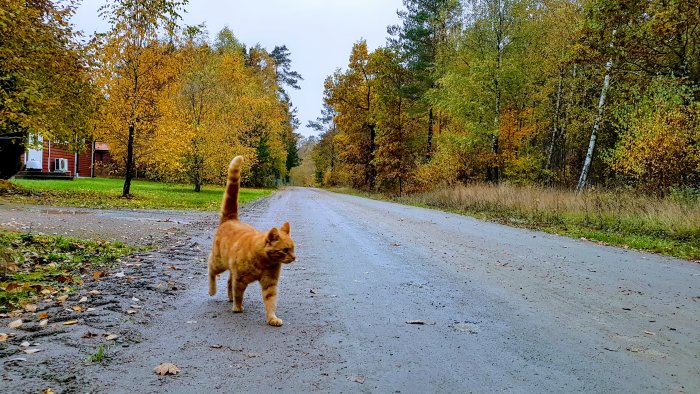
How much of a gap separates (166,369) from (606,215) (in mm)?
15192

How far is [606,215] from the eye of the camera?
15.0m

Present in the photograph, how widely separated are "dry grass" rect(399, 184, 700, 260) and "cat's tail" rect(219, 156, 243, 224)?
29.8ft

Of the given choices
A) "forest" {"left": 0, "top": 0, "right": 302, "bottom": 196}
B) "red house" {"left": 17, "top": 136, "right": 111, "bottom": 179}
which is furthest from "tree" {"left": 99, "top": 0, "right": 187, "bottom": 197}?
"red house" {"left": 17, "top": 136, "right": 111, "bottom": 179}

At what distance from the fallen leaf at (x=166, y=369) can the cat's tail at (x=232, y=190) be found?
2341 mm

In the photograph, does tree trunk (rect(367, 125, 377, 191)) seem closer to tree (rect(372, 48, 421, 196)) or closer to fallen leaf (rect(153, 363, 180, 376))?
tree (rect(372, 48, 421, 196))

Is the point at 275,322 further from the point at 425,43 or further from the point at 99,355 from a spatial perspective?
the point at 425,43

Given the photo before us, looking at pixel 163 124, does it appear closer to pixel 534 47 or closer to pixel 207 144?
pixel 207 144

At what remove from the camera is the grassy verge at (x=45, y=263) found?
16.5 ft

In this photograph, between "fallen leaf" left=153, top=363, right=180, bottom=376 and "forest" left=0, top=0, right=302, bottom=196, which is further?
"forest" left=0, top=0, right=302, bottom=196

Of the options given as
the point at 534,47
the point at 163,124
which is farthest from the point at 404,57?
the point at 163,124

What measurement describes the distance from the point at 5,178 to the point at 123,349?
76.0 ft

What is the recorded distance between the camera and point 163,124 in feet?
75.1

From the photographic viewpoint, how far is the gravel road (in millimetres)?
3107

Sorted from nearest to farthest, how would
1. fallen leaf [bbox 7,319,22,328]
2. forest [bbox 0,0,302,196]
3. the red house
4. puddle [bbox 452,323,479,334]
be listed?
fallen leaf [bbox 7,319,22,328]
puddle [bbox 452,323,479,334]
forest [bbox 0,0,302,196]
the red house
